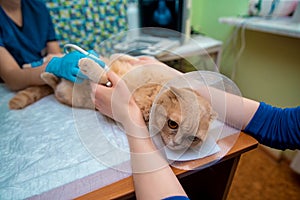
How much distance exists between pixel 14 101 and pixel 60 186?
17.9 inches

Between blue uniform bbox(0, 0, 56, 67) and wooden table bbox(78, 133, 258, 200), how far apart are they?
0.82 meters

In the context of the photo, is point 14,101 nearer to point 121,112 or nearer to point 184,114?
point 121,112

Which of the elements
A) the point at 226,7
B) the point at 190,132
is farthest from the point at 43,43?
the point at 226,7

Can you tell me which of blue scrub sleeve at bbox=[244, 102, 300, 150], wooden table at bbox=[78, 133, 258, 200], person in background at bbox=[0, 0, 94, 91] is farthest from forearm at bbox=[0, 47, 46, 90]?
blue scrub sleeve at bbox=[244, 102, 300, 150]

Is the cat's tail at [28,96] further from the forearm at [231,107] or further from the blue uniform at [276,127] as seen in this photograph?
the blue uniform at [276,127]

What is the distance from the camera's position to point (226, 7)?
55.8 inches

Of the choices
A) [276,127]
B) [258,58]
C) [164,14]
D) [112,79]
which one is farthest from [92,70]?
[258,58]

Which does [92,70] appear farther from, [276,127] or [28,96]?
[276,127]

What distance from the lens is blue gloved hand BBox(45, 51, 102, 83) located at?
2.02 ft

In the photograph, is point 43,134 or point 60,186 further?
point 43,134

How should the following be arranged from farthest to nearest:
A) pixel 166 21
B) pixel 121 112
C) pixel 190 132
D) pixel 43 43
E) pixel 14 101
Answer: pixel 166 21, pixel 43 43, pixel 14 101, pixel 121 112, pixel 190 132

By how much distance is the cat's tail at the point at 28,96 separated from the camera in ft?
2.31

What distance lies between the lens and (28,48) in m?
0.95

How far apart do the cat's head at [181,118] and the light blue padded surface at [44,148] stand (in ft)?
0.45
